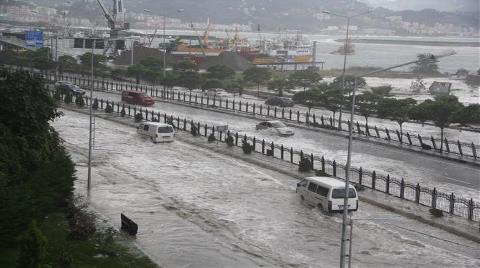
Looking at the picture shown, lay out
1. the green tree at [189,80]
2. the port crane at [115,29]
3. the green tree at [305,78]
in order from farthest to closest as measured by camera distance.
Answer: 1. the port crane at [115,29]
2. the green tree at [305,78]
3. the green tree at [189,80]

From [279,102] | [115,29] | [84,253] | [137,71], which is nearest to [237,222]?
[84,253]

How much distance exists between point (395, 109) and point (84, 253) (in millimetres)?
33159

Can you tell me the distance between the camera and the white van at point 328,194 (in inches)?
899

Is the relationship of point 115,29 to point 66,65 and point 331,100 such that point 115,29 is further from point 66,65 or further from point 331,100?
point 331,100

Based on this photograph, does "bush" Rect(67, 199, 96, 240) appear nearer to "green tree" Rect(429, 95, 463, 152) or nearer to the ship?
"green tree" Rect(429, 95, 463, 152)

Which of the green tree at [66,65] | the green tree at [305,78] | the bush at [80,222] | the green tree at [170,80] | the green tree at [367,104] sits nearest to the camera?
the bush at [80,222]

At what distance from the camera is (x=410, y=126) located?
50.3 metres

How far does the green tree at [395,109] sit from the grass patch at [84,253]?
98.0 feet

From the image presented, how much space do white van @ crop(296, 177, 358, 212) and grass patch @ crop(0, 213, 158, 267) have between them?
7.47m

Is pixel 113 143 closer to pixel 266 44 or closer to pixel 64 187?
pixel 64 187

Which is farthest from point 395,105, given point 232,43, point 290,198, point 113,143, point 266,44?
point 266,44

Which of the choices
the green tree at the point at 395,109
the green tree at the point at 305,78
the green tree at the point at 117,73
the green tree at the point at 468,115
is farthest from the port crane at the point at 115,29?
the green tree at the point at 468,115

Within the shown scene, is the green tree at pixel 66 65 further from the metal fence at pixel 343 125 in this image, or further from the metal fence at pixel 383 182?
the metal fence at pixel 383 182

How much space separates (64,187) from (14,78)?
4.42 meters
